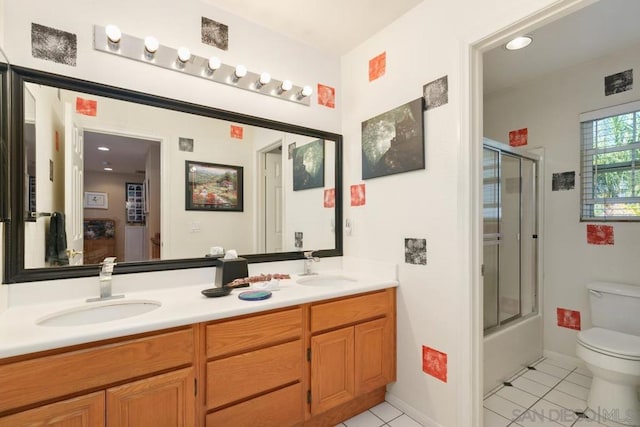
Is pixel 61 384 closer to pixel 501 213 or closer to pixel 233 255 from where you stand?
pixel 233 255

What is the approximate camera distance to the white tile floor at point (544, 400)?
66.9 inches

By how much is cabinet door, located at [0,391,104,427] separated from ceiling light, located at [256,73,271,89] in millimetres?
1715

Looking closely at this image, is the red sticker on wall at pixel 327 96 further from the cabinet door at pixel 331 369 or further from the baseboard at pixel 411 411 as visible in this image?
the baseboard at pixel 411 411

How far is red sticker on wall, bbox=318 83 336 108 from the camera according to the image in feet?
7.21

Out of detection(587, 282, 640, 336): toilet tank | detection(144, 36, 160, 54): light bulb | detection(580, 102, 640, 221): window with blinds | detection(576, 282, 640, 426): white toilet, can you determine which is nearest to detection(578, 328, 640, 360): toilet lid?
detection(576, 282, 640, 426): white toilet

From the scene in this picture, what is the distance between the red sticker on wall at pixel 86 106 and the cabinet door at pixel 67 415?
1247mm

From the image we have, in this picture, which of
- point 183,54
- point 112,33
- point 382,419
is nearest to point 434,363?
point 382,419

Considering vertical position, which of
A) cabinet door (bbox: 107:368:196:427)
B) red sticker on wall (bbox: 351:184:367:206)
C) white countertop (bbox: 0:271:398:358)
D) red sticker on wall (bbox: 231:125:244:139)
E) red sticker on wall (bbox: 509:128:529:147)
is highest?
red sticker on wall (bbox: 509:128:529:147)

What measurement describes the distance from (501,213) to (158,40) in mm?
2662

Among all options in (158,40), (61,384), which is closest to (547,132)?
(158,40)

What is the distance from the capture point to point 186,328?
1180 mm

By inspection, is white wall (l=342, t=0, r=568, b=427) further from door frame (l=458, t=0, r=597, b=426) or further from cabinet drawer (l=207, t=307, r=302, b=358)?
cabinet drawer (l=207, t=307, r=302, b=358)

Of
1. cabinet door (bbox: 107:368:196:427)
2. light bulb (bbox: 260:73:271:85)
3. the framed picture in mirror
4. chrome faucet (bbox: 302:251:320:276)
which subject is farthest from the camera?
chrome faucet (bbox: 302:251:320:276)

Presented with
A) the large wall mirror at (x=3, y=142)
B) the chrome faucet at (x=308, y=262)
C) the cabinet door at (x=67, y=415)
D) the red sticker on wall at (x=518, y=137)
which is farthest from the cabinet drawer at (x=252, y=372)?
the red sticker on wall at (x=518, y=137)
